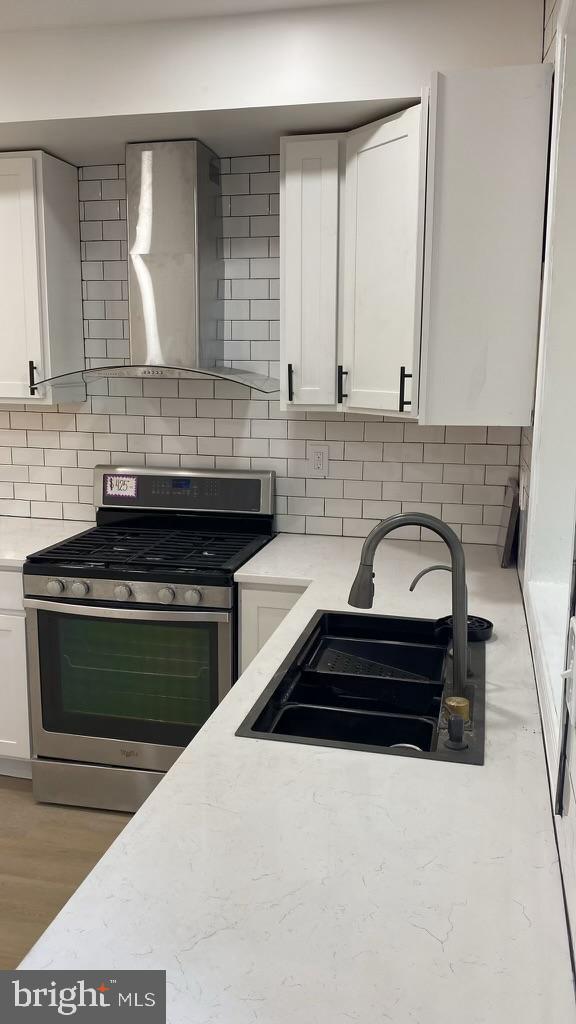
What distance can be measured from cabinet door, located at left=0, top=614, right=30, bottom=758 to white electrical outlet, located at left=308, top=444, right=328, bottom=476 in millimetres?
1272

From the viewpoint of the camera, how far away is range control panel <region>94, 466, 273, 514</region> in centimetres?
335

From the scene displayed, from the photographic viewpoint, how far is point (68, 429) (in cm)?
360

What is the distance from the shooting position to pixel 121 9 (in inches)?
102

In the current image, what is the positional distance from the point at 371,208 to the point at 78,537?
1647mm

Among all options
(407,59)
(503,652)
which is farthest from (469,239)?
(503,652)

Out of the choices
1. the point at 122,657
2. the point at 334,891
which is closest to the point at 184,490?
the point at 122,657

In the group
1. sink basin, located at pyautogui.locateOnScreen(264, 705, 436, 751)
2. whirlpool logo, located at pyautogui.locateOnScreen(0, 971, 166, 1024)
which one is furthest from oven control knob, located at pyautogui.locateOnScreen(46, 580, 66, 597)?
whirlpool logo, located at pyautogui.locateOnScreen(0, 971, 166, 1024)

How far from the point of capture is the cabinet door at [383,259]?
2.57 m

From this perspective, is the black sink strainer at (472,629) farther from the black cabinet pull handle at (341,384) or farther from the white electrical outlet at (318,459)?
the white electrical outlet at (318,459)

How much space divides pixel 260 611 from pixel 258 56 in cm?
180

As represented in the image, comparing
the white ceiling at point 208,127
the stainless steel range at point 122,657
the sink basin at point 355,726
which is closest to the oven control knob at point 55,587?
the stainless steel range at point 122,657

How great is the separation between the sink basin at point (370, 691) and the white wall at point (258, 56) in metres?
1.65

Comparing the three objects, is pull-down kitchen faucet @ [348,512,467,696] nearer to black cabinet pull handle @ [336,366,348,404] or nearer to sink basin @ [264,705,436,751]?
sink basin @ [264,705,436,751]

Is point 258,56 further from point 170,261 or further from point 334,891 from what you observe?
point 334,891
